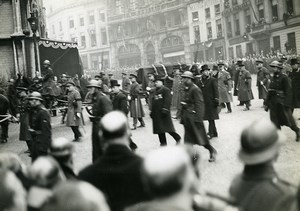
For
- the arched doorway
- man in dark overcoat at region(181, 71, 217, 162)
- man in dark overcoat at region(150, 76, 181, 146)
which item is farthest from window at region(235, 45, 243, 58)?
man in dark overcoat at region(181, 71, 217, 162)

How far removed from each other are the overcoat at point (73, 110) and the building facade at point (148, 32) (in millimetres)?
47021

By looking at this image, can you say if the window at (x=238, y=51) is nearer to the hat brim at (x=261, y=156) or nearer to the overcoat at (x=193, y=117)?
the overcoat at (x=193, y=117)

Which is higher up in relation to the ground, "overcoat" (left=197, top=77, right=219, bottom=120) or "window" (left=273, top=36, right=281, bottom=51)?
"window" (left=273, top=36, right=281, bottom=51)

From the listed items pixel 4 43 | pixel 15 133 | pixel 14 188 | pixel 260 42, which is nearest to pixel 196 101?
pixel 14 188

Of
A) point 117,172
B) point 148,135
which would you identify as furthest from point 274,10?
point 117,172

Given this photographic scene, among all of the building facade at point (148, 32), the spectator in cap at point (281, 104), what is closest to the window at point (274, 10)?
the building facade at point (148, 32)

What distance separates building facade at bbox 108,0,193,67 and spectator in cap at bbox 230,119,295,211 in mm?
56591

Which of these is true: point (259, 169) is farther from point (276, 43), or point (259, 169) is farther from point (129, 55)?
point (129, 55)

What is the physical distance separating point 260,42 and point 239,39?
14.1 ft

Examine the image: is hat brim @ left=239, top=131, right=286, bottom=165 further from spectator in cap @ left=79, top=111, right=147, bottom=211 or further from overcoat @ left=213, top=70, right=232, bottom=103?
overcoat @ left=213, top=70, right=232, bottom=103

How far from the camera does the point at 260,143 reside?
275 cm

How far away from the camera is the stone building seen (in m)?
23.2

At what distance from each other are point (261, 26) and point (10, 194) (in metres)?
42.8

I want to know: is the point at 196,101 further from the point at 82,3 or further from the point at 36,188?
the point at 82,3
